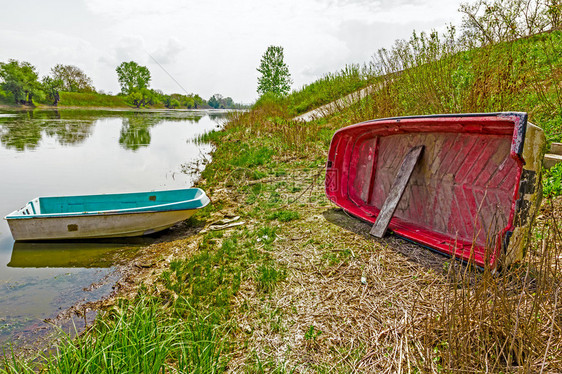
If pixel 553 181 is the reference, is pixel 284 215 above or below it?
below

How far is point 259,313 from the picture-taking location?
304cm

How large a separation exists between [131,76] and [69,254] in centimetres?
9514

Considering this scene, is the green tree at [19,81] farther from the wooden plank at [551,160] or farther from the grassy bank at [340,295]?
the wooden plank at [551,160]

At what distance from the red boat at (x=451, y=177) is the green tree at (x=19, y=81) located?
69.1 m

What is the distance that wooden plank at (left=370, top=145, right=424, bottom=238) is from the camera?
404 cm

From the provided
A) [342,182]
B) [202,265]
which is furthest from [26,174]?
[342,182]

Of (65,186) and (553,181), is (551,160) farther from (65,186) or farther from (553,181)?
(65,186)

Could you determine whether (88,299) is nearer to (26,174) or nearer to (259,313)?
(259,313)

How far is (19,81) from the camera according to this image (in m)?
56.1

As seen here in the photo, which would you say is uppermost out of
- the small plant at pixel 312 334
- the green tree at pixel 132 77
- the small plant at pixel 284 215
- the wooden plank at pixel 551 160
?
the green tree at pixel 132 77

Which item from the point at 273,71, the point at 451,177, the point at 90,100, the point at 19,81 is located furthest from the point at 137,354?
the point at 90,100

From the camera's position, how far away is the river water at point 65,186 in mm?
4383

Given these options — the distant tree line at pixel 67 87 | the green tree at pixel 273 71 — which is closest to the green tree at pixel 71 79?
the distant tree line at pixel 67 87

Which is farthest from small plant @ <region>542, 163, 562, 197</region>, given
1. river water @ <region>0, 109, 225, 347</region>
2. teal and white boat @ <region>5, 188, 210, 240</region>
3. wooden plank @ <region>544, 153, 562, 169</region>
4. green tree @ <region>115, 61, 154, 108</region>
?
green tree @ <region>115, 61, 154, 108</region>
